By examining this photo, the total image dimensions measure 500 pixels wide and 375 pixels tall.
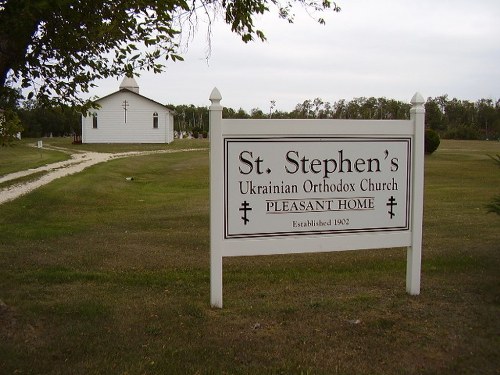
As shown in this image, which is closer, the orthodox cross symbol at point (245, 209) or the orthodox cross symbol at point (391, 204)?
the orthodox cross symbol at point (245, 209)

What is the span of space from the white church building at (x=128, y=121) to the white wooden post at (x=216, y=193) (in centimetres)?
5081

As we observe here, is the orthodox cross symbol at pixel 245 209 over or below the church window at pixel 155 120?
below

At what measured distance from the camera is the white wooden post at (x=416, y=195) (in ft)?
19.6

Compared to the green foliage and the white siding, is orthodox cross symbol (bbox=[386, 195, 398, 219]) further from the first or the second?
the white siding

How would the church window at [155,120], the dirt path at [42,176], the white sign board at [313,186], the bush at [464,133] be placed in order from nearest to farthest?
1. the white sign board at [313,186]
2. the dirt path at [42,176]
3. the church window at [155,120]
4. the bush at [464,133]

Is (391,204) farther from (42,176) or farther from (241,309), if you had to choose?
(42,176)

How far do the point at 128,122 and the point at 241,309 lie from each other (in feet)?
170

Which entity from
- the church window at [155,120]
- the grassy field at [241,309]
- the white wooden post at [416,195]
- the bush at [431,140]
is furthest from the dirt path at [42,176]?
the bush at [431,140]

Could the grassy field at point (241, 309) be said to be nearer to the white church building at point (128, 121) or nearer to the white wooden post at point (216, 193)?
the white wooden post at point (216, 193)

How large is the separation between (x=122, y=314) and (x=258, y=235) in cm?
148

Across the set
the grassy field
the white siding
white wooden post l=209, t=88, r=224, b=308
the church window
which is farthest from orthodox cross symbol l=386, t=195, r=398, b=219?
the church window

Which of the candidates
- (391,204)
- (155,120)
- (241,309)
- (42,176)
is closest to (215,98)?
(241,309)

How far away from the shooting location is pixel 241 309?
18.0 feet

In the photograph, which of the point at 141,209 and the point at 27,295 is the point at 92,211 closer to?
the point at 141,209
